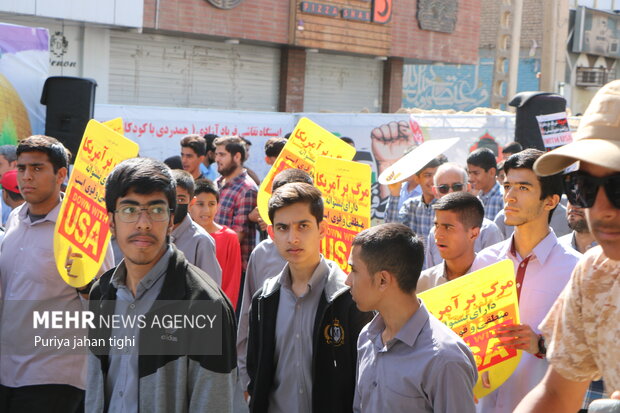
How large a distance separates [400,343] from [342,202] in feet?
8.08

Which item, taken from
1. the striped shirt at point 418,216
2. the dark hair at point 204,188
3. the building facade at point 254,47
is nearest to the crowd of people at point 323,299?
the dark hair at point 204,188

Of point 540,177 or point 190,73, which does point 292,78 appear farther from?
point 540,177

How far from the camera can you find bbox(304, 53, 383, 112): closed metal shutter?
75.5 feet

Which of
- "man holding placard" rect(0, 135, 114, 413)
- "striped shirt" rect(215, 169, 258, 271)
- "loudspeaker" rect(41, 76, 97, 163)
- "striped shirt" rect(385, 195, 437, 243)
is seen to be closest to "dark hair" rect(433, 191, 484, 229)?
"man holding placard" rect(0, 135, 114, 413)

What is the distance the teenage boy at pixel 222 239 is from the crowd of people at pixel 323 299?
87 mm

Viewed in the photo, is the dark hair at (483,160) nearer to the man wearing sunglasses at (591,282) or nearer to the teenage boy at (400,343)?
the teenage boy at (400,343)

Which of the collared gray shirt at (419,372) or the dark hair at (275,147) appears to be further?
the dark hair at (275,147)

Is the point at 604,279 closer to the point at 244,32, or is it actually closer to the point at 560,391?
the point at 560,391

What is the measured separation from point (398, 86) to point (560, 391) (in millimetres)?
22990

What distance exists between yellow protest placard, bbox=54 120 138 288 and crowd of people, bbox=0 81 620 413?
10 cm

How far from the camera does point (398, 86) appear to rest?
24844 mm

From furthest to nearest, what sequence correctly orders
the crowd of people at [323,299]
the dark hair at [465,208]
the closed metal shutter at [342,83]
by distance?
the closed metal shutter at [342,83]
the dark hair at [465,208]
the crowd of people at [323,299]

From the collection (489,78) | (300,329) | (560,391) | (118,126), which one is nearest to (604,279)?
(560,391)

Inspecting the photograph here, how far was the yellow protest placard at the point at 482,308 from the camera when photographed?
340 cm
